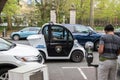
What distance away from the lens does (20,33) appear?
2880 cm

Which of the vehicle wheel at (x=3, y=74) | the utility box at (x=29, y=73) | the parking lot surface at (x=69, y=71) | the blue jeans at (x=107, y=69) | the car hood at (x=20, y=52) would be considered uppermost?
the utility box at (x=29, y=73)

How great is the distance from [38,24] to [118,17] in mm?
20002

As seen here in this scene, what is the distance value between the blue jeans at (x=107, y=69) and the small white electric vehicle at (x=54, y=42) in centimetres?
616

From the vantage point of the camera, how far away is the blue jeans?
6594 millimetres

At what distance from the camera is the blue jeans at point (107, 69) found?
6594mm

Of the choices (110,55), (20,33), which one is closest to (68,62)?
(110,55)

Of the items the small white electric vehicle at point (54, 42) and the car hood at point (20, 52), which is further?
the small white electric vehicle at point (54, 42)

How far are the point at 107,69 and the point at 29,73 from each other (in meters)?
2.38

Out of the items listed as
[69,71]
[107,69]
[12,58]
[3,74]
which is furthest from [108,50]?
[69,71]

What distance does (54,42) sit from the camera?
42.2 ft

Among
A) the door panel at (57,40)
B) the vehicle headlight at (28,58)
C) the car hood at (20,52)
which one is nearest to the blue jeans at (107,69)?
the vehicle headlight at (28,58)

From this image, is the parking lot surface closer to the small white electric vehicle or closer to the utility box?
the small white electric vehicle

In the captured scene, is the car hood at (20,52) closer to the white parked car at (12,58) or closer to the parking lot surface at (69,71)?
the white parked car at (12,58)

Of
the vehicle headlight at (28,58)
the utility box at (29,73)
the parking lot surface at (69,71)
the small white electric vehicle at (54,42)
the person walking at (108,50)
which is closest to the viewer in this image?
the utility box at (29,73)
